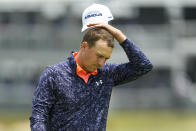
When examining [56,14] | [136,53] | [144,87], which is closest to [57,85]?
[136,53]

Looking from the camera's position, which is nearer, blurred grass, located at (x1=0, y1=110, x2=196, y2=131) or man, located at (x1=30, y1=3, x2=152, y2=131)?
man, located at (x1=30, y1=3, x2=152, y2=131)

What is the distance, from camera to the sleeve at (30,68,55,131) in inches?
205

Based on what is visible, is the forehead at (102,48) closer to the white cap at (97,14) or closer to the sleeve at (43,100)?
the white cap at (97,14)

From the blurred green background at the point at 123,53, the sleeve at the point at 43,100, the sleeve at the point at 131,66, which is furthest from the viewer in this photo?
the blurred green background at the point at 123,53

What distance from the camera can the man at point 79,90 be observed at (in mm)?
5238

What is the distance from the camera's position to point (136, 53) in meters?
5.45

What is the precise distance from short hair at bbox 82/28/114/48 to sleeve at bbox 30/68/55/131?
0.45 metres

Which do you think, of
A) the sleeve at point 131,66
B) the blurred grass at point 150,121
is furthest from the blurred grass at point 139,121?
the sleeve at point 131,66

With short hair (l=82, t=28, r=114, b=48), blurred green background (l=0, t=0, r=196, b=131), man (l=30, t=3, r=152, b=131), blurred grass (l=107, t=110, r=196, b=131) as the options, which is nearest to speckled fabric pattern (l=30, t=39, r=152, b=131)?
man (l=30, t=3, r=152, b=131)

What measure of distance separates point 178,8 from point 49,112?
136 feet

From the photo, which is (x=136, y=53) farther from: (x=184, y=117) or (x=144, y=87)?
(x=144, y=87)

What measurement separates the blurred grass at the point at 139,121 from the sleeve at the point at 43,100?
13.6 metres

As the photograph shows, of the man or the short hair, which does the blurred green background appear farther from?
the short hair

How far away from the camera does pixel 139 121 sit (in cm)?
2480
